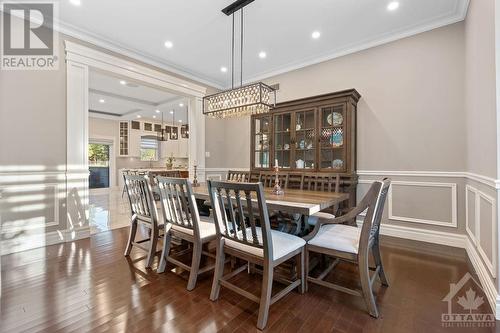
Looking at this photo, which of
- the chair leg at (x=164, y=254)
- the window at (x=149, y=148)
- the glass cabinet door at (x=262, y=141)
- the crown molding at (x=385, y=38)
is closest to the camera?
the chair leg at (x=164, y=254)

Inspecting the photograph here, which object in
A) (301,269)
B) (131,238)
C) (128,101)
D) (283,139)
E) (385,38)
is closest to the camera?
(301,269)

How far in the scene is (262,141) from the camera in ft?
14.3

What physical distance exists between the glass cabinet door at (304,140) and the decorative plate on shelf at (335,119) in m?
0.25

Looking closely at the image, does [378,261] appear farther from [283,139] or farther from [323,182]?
[283,139]

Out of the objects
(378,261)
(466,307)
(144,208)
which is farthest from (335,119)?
(144,208)

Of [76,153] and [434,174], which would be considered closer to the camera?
[434,174]

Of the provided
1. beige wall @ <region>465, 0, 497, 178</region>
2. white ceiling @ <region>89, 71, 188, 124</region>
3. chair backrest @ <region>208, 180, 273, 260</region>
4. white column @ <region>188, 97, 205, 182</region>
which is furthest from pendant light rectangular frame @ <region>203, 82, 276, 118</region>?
white ceiling @ <region>89, 71, 188, 124</region>

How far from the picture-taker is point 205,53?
3.98 metres

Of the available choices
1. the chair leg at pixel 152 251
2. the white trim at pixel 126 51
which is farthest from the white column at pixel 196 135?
the chair leg at pixel 152 251

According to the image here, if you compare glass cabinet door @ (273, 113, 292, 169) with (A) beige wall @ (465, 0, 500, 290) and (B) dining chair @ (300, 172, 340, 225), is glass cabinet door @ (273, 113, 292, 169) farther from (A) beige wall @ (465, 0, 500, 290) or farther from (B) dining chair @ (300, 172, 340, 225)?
(A) beige wall @ (465, 0, 500, 290)

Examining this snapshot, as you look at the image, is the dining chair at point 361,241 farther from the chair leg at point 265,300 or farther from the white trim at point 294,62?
the white trim at point 294,62

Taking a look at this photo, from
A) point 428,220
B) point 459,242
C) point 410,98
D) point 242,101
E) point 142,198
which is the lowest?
point 459,242

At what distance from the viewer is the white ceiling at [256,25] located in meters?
2.77

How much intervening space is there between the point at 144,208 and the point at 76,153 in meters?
1.63
